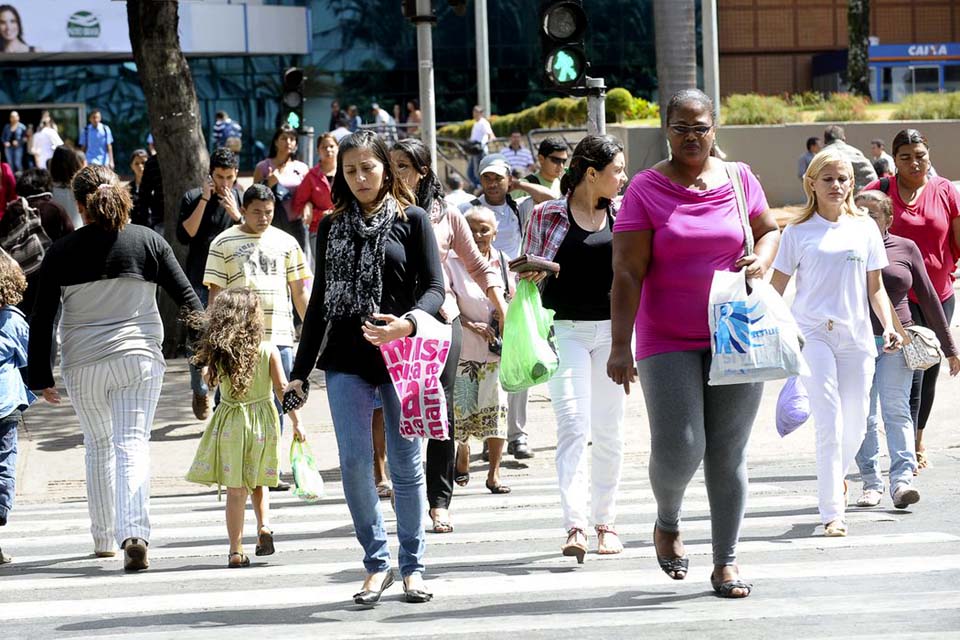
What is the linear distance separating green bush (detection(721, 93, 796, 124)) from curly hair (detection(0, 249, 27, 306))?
21135 mm

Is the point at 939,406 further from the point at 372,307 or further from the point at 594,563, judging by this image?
the point at 372,307

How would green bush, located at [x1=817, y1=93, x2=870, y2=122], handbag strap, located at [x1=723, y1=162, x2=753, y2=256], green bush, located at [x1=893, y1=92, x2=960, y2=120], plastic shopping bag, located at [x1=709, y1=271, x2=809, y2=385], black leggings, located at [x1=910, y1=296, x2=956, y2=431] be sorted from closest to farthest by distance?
plastic shopping bag, located at [x1=709, y1=271, x2=809, y2=385] → handbag strap, located at [x1=723, y1=162, x2=753, y2=256] → black leggings, located at [x1=910, y1=296, x2=956, y2=431] → green bush, located at [x1=893, y1=92, x2=960, y2=120] → green bush, located at [x1=817, y1=93, x2=870, y2=122]

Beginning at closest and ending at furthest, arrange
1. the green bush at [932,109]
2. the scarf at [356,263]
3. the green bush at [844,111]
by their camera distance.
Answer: the scarf at [356,263]
the green bush at [932,109]
the green bush at [844,111]

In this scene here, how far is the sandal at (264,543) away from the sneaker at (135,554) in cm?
55

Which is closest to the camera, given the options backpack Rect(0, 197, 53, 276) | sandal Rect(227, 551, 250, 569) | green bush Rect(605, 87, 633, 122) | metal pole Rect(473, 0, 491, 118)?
sandal Rect(227, 551, 250, 569)

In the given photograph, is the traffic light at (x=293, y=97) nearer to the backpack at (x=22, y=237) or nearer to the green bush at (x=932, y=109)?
the backpack at (x=22, y=237)

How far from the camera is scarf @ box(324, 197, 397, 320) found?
599 cm

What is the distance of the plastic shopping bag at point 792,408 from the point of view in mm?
7293

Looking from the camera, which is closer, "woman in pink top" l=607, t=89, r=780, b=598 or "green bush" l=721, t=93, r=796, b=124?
"woman in pink top" l=607, t=89, r=780, b=598

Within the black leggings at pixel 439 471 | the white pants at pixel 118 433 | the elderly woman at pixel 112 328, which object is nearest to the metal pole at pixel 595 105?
the black leggings at pixel 439 471

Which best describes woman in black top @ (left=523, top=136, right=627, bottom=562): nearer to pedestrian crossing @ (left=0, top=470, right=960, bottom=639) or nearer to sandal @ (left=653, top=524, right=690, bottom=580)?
pedestrian crossing @ (left=0, top=470, right=960, bottom=639)

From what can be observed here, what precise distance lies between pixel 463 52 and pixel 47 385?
43860 millimetres

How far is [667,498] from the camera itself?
604cm

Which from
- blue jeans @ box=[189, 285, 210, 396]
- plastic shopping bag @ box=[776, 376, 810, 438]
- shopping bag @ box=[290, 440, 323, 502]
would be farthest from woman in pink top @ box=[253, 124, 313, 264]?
plastic shopping bag @ box=[776, 376, 810, 438]
